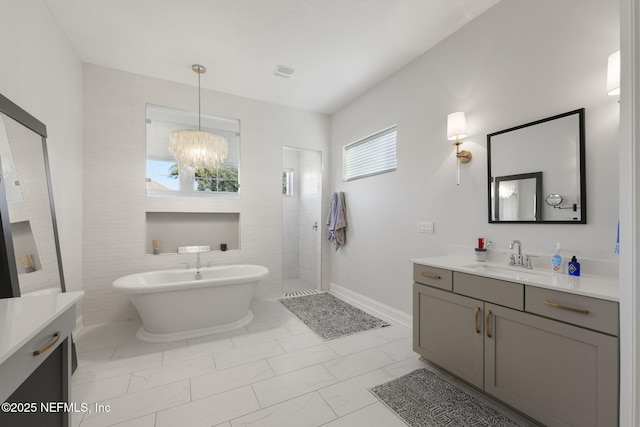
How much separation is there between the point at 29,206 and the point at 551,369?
337 centimetres

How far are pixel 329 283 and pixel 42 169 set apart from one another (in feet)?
12.0

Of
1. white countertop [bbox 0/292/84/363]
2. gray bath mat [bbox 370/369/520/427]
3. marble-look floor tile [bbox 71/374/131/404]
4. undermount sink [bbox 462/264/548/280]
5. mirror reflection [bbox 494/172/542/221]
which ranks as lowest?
gray bath mat [bbox 370/369/520/427]

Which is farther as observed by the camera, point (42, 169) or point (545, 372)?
point (42, 169)

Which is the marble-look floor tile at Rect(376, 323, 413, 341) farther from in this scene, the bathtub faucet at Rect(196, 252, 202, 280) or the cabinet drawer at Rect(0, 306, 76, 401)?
the cabinet drawer at Rect(0, 306, 76, 401)

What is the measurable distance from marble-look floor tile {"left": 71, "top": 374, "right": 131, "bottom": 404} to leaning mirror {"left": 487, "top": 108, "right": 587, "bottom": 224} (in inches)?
123

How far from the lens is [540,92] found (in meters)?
1.96

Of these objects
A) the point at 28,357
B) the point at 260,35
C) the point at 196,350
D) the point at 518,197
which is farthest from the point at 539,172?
the point at 196,350

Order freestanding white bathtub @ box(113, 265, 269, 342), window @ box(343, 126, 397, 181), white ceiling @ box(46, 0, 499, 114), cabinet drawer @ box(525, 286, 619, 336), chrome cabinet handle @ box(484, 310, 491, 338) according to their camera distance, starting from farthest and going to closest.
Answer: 1. window @ box(343, 126, 397, 181)
2. freestanding white bathtub @ box(113, 265, 269, 342)
3. white ceiling @ box(46, 0, 499, 114)
4. chrome cabinet handle @ box(484, 310, 491, 338)
5. cabinet drawer @ box(525, 286, 619, 336)

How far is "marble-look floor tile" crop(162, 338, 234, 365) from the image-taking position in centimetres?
236

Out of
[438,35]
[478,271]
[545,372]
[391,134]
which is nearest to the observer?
[545,372]

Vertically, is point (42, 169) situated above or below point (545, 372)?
above

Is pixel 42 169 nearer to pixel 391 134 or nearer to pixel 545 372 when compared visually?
pixel 391 134

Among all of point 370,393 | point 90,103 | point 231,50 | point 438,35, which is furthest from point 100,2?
point 370,393

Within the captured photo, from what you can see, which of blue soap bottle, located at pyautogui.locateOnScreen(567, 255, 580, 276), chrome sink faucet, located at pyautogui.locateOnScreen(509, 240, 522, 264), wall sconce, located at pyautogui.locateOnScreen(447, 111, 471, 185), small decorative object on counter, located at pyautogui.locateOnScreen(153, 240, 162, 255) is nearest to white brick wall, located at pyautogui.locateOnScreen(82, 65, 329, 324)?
small decorative object on counter, located at pyautogui.locateOnScreen(153, 240, 162, 255)
